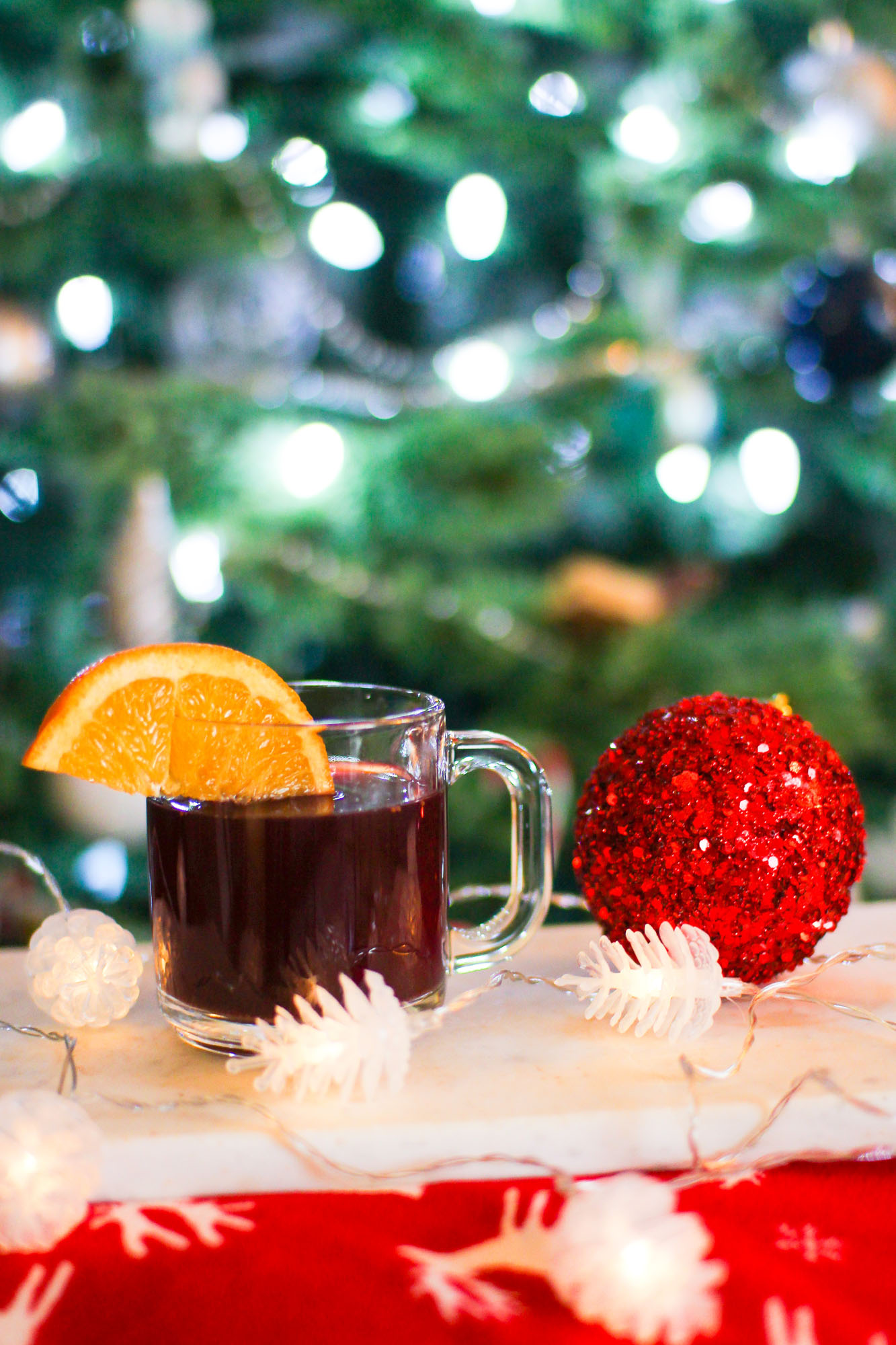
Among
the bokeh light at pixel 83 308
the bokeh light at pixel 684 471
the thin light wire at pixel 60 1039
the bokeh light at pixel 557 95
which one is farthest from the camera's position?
the bokeh light at pixel 684 471

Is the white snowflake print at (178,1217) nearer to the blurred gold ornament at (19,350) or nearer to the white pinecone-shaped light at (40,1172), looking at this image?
the white pinecone-shaped light at (40,1172)

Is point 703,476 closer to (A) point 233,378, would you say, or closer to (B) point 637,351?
(B) point 637,351

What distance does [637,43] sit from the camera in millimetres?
1834

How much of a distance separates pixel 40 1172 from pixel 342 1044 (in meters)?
0.13

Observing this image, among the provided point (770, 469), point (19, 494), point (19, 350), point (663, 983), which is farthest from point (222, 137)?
point (663, 983)

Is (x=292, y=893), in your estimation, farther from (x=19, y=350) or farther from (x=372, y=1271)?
(x=19, y=350)

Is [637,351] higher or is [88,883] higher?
[637,351]

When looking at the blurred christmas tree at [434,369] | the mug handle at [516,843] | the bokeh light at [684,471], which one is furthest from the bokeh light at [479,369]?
the mug handle at [516,843]

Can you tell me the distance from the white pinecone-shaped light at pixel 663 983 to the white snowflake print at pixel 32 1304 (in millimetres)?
258

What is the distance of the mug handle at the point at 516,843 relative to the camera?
60 centimetres

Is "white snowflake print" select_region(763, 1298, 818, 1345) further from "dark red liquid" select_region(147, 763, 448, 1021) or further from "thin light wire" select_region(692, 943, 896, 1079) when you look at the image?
"dark red liquid" select_region(147, 763, 448, 1021)

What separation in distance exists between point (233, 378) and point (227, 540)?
21 cm

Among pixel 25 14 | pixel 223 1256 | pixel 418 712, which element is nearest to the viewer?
pixel 223 1256

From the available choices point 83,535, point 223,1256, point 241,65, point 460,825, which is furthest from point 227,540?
point 223,1256
